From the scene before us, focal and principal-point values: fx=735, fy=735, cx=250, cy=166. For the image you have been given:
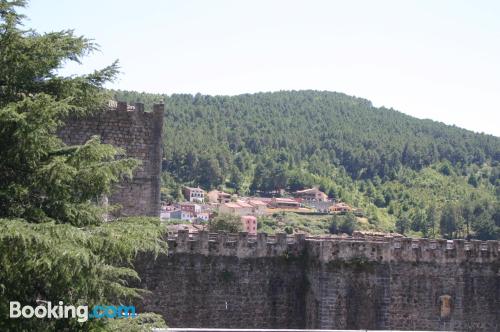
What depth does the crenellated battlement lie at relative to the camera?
2195 cm

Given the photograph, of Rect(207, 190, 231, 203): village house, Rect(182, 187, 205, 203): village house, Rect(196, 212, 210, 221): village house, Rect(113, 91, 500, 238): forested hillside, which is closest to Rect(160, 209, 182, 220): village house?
Rect(196, 212, 210, 221): village house

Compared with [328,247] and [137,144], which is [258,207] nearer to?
[137,144]

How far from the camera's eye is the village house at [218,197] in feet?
512

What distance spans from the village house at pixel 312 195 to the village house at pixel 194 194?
25.1m

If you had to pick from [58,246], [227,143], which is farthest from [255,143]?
[58,246]

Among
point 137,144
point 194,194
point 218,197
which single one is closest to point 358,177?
point 218,197

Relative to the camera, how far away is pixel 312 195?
554 ft

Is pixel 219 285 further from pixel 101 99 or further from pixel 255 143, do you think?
pixel 255 143

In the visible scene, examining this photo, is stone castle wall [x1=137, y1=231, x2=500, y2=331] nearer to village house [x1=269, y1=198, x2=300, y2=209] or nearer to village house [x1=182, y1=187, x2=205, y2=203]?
village house [x1=182, y1=187, x2=205, y2=203]

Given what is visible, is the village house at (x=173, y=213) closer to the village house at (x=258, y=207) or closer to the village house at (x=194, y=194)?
the village house at (x=194, y=194)

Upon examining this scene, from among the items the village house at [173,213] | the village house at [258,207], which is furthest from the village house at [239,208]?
the village house at [173,213]

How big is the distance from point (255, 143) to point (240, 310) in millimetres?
177784

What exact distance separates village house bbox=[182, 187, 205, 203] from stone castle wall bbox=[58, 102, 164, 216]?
12671 centimetres

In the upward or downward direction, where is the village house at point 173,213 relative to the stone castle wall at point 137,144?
downward
